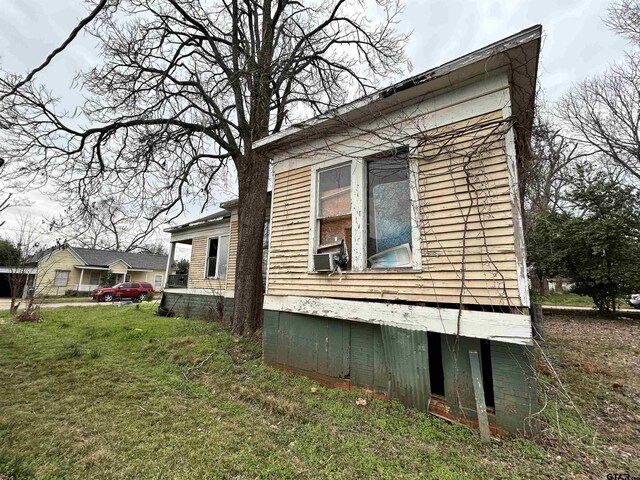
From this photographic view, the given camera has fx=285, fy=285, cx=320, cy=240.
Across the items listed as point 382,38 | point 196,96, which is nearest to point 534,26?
point 382,38

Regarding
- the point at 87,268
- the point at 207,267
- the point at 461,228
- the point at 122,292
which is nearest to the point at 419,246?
the point at 461,228

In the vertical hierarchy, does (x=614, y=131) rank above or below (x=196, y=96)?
above

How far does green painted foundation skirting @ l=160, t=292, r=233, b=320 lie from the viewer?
10148 millimetres

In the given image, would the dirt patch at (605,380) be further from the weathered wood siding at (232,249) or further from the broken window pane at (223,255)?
the broken window pane at (223,255)

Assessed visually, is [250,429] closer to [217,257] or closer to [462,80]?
[462,80]

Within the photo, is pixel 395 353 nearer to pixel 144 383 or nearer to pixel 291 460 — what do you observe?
pixel 291 460

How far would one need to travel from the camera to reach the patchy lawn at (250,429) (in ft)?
8.17

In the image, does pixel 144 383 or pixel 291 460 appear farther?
pixel 144 383

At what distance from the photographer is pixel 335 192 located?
189 inches

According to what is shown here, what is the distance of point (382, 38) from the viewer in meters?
8.39

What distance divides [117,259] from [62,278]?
4.67m

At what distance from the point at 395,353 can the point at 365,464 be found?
1376 mm

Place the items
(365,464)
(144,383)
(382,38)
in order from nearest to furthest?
(365,464), (144,383), (382,38)

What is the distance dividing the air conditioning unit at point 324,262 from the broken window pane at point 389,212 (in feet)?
1.91
